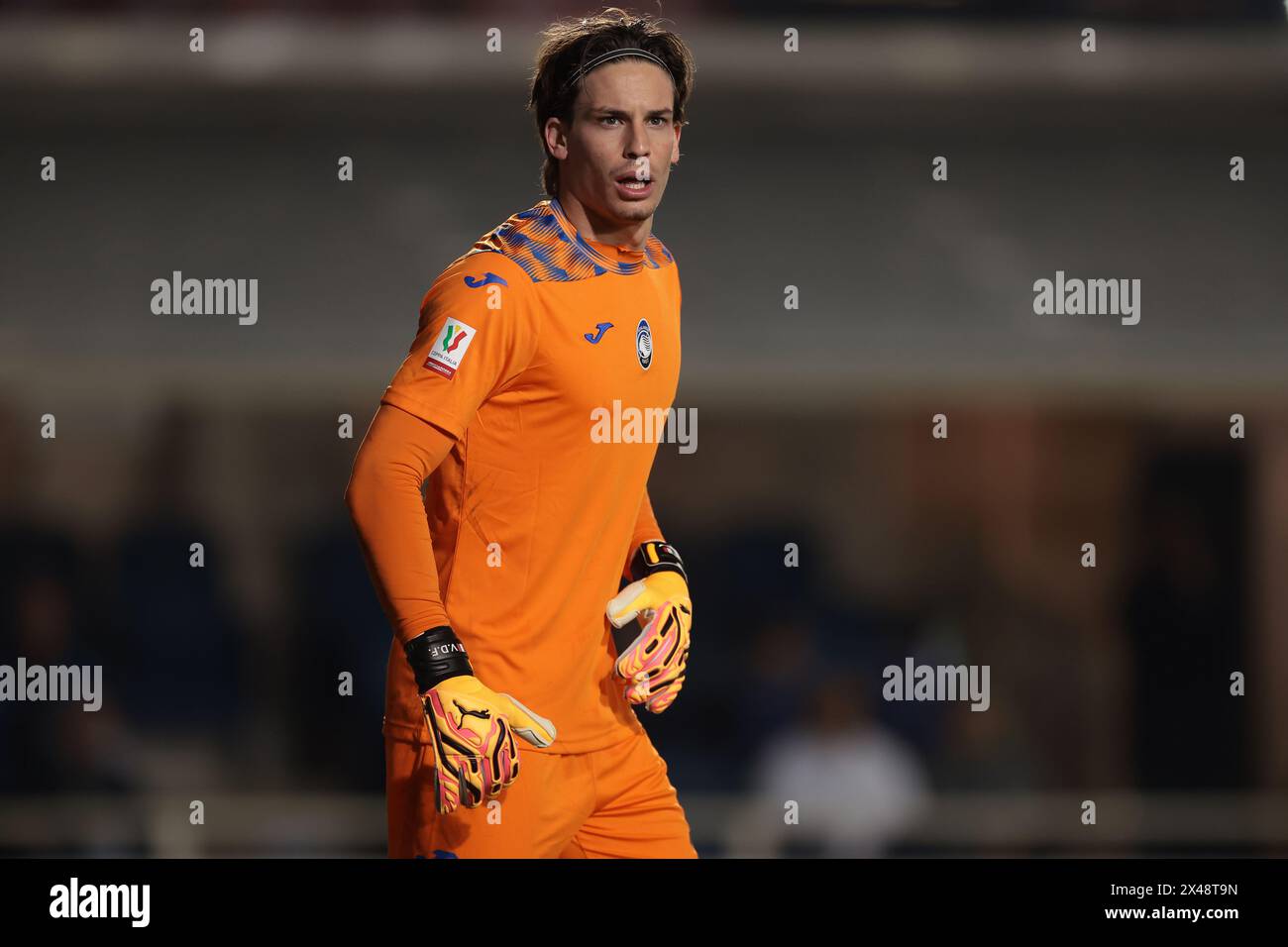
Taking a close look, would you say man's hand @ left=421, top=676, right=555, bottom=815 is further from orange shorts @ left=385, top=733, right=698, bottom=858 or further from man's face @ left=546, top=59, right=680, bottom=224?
man's face @ left=546, top=59, right=680, bottom=224

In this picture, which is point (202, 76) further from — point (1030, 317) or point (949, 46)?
point (1030, 317)

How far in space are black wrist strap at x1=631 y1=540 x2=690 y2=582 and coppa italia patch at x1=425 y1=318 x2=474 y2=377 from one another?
623 millimetres

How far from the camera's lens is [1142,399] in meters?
6.59

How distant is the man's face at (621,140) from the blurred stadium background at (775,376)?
3220 mm

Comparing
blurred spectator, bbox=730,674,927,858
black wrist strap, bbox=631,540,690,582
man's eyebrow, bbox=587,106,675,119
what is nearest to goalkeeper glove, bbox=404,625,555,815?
black wrist strap, bbox=631,540,690,582

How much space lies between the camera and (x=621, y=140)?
2.54 m

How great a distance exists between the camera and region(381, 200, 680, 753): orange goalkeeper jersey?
8.08 feet

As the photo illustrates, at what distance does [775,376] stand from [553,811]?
4.20m

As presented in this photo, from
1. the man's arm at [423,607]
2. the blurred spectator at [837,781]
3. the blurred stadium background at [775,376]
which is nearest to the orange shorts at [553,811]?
the man's arm at [423,607]

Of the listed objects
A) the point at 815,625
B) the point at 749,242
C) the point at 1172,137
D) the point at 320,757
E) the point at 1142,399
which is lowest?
the point at 320,757

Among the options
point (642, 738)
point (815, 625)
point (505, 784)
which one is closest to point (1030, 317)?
point (815, 625)

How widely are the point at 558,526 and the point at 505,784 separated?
17.0 inches

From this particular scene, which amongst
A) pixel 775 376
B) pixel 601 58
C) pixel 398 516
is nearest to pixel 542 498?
pixel 398 516

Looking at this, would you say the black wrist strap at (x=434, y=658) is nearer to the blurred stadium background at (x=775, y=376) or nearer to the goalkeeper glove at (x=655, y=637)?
the goalkeeper glove at (x=655, y=637)
